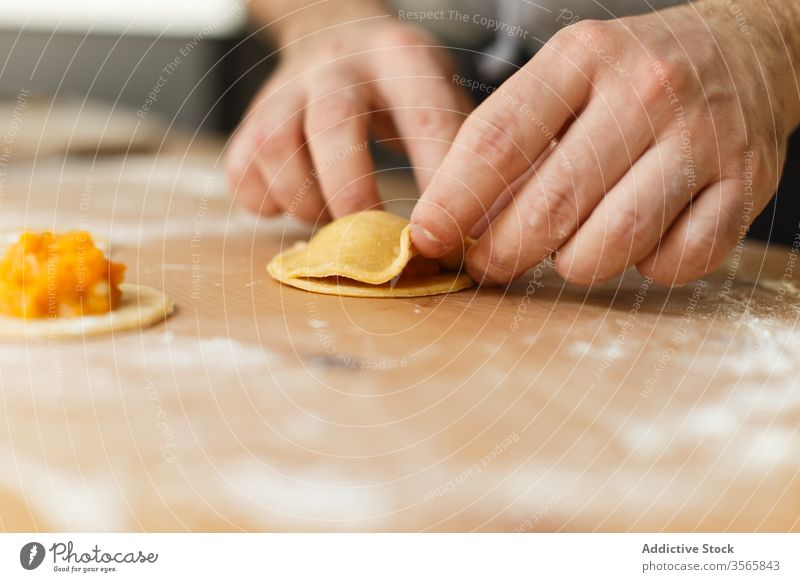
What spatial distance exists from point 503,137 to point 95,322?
1.53 feet

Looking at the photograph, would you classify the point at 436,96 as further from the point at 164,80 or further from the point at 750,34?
the point at 164,80

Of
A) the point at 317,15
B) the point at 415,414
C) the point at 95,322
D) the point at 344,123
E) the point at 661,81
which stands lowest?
the point at 415,414

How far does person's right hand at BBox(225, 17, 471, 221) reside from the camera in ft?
3.65

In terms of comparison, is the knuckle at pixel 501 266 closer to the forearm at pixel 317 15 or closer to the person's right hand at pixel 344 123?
the person's right hand at pixel 344 123

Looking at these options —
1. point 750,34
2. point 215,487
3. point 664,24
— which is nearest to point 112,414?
point 215,487

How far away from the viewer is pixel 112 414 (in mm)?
592

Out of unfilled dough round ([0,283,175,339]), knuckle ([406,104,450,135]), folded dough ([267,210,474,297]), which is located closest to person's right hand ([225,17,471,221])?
knuckle ([406,104,450,135])

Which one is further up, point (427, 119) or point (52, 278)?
point (427, 119)

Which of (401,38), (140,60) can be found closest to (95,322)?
(401,38)

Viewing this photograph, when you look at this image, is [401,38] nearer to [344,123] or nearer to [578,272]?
[344,123]

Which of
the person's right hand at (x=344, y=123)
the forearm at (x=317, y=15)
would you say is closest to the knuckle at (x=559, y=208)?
the person's right hand at (x=344, y=123)

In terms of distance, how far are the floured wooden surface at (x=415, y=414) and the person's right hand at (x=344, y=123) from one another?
0.23 meters

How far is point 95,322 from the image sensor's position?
0.77 metres

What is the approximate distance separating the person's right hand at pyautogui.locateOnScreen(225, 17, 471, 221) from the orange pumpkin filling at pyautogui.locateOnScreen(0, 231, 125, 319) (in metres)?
0.40
